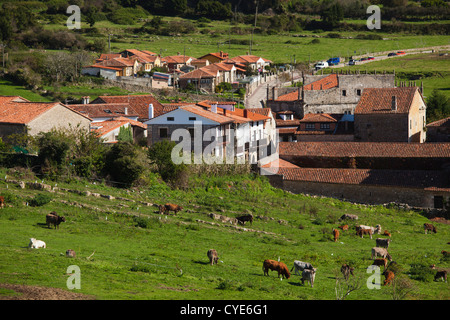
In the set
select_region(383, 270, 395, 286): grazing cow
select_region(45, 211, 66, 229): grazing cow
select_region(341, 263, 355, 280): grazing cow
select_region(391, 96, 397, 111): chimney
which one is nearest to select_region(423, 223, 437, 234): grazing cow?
select_region(383, 270, 395, 286): grazing cow

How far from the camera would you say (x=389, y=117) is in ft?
243

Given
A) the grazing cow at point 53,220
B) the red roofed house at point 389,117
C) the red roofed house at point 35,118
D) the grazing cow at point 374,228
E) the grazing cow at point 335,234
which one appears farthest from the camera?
the red roofed house at point 389,117

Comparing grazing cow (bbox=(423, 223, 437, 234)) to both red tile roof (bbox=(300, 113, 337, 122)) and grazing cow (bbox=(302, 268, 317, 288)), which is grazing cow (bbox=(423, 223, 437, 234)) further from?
red tile roof (bbox=(300, 113, 337, 122))

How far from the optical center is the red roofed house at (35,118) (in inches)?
2083

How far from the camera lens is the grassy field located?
25094mm

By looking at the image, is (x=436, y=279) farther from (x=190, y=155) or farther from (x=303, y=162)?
(x=303, y=162)

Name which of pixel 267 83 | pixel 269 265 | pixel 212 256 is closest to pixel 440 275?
pixel 269 265

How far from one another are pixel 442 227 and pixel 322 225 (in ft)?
33.6

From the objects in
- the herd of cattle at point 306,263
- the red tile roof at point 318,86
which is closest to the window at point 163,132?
the herd of cattle at point 306,263

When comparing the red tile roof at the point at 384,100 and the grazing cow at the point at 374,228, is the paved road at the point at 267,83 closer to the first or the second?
the red tile roof at the point at 384,100

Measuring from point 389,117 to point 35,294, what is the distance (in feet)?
192

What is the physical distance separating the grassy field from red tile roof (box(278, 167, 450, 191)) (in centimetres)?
470

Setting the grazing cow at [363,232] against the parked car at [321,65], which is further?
the parked car at [321,65]
